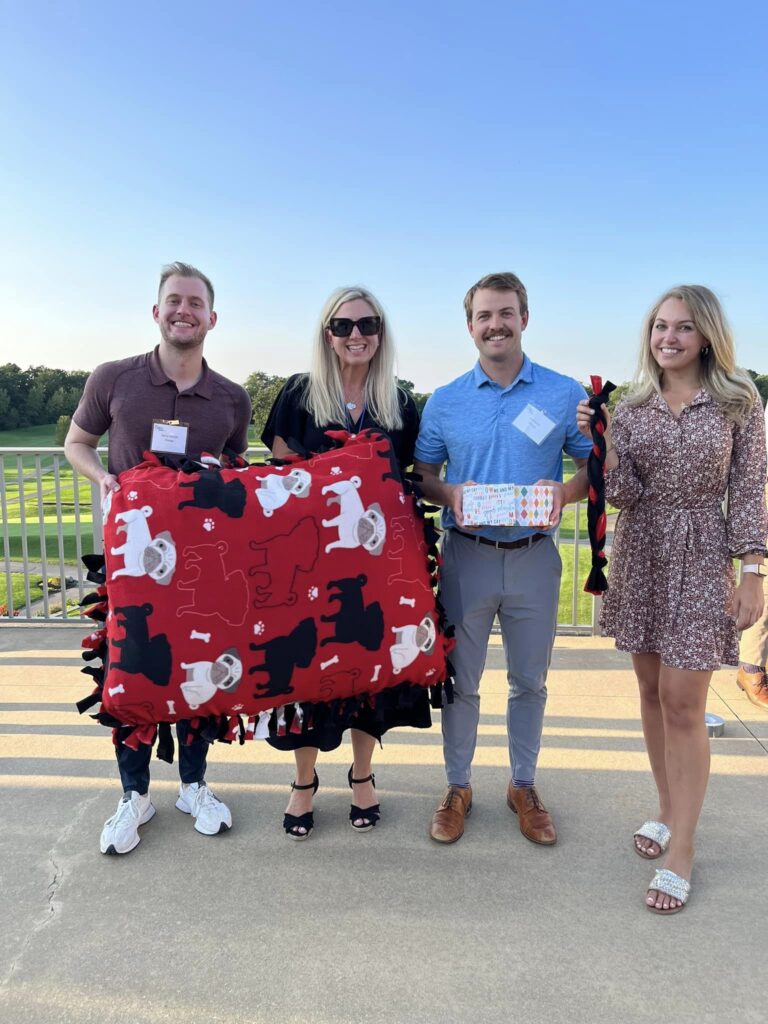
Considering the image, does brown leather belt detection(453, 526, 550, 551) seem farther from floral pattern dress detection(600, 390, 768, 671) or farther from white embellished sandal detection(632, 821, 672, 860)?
white embellished sandal detection(632, 821, 672, 860)

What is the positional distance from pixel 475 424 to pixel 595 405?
0.42 m

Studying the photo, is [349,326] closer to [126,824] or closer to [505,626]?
[505,626]


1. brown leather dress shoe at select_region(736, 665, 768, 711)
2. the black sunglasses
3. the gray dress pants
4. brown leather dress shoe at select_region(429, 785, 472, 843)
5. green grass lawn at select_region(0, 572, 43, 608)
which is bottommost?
green grass lawn at select_region(0, 572, 43, 608)

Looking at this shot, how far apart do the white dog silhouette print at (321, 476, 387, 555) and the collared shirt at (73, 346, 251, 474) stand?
678 mm

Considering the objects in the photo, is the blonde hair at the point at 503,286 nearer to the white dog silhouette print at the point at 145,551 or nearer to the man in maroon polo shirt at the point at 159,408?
the man in maroon polo shirt at the point at 159,408

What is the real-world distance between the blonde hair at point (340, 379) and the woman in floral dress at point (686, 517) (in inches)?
26.5

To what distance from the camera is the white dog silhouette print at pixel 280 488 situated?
2.00m

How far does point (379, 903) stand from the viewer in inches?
83.0

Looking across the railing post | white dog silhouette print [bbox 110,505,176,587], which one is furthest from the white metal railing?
white dog silhouette print [bbox 110,505,176,587]

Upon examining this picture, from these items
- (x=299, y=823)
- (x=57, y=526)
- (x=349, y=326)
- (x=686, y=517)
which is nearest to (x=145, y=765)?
(x=299, y=823)

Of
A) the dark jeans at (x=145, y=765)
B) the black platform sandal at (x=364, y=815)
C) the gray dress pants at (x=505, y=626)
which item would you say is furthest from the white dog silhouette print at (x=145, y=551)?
the black platform sandal at (x=364, y=815)

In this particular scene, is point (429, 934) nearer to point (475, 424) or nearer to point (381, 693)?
point (381, 693)

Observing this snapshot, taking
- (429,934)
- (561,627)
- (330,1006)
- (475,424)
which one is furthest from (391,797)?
(561,627)

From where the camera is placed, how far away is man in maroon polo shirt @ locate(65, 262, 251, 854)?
240cm
